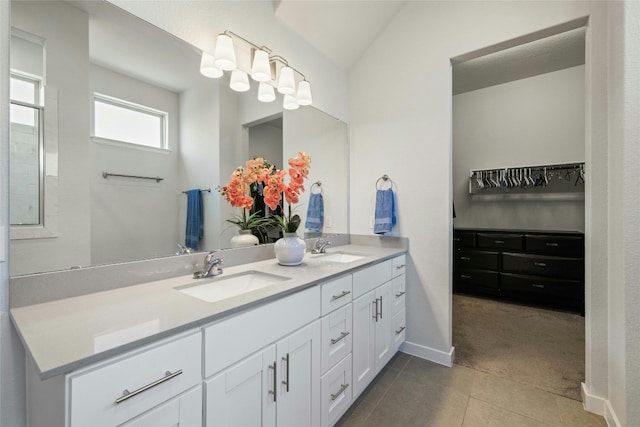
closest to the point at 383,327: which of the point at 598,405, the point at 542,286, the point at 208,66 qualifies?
the point at 598,405

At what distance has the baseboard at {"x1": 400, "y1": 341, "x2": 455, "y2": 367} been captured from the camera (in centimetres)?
210

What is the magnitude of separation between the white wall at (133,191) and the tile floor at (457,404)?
1.42 meters

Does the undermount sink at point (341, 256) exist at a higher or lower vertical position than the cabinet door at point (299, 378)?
higher

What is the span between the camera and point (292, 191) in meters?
1.65

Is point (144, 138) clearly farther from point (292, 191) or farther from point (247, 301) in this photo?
point (247, 301)

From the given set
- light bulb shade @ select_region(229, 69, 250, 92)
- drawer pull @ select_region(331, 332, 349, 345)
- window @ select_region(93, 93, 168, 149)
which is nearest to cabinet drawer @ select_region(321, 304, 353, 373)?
drawer pull @ select_region(331, 332, 349, 345)

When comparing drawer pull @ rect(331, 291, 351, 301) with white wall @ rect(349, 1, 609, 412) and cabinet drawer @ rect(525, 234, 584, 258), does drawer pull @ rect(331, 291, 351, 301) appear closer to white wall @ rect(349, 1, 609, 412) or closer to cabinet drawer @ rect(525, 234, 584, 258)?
white wall @ rect(349, 1, 609, 412)

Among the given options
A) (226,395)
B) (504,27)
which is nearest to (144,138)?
(226,395)

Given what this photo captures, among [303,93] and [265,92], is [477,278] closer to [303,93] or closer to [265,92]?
[303,93]

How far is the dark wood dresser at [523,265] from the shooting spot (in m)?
3.07

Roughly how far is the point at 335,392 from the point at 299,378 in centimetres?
36

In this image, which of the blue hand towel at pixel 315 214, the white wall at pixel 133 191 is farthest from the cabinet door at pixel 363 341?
the white wall at pixel 133 191

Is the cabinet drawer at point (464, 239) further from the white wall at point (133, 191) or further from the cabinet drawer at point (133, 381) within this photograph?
the cabinet drawer at point (133, 381)

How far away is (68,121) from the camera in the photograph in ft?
3.48
